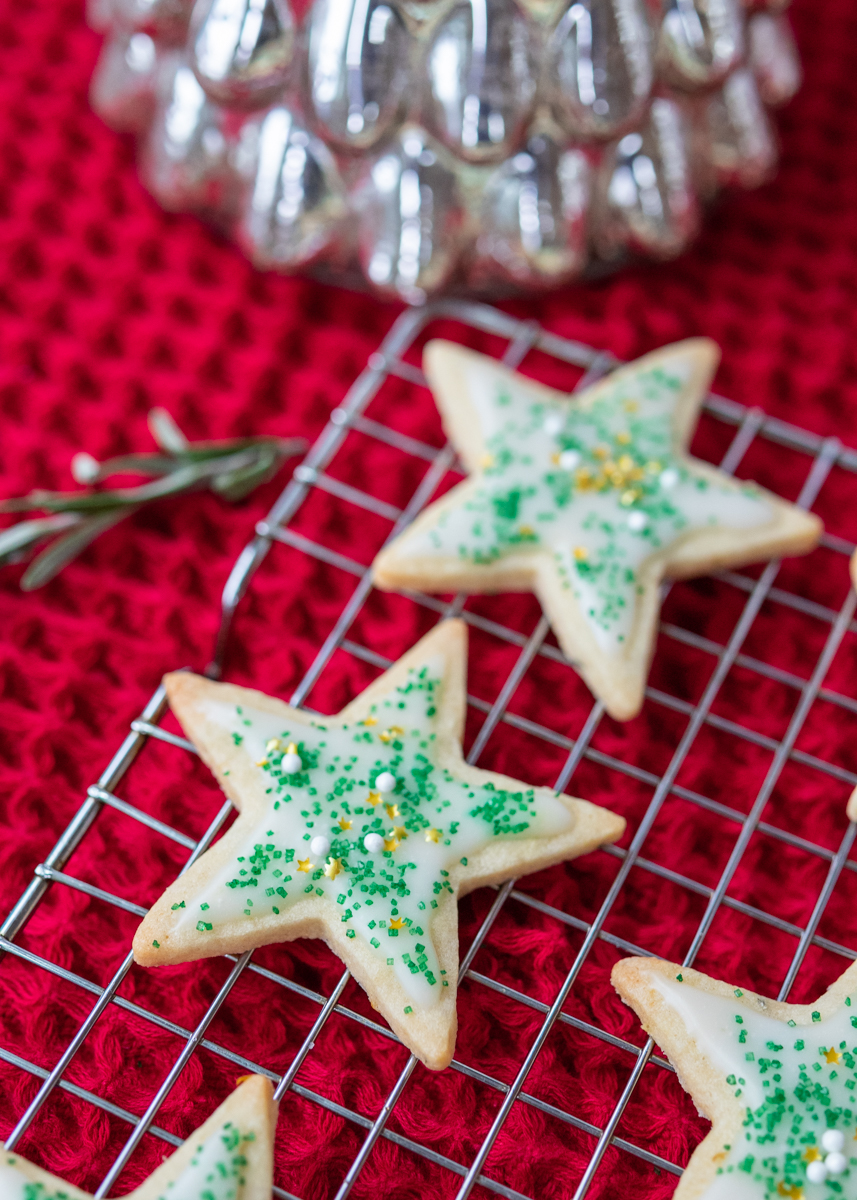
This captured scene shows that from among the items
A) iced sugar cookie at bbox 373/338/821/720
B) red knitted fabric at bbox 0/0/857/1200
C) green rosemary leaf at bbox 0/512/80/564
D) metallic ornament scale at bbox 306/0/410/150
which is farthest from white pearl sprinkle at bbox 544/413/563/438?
green rosemary leaf at bbox 0/512/80/564

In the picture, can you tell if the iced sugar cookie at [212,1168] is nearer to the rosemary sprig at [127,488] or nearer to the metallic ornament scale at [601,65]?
the rosemary sprig at [127,488]

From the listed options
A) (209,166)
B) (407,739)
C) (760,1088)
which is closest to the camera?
(760,1088)

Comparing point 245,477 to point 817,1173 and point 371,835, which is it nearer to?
point 371,835

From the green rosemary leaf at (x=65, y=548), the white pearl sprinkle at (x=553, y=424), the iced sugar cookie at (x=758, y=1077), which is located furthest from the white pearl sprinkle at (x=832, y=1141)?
the green rosemary leaf at (x=65, y=548)

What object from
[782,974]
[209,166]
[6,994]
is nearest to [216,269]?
[209,166]

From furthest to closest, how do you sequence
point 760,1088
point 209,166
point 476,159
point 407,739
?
point 209,166 → point 476,159 → point 407,739 → point 760,1088

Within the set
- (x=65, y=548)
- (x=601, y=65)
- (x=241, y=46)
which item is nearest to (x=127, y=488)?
(x=65, y=548)

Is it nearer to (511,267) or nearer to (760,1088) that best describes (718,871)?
(760,1088)
